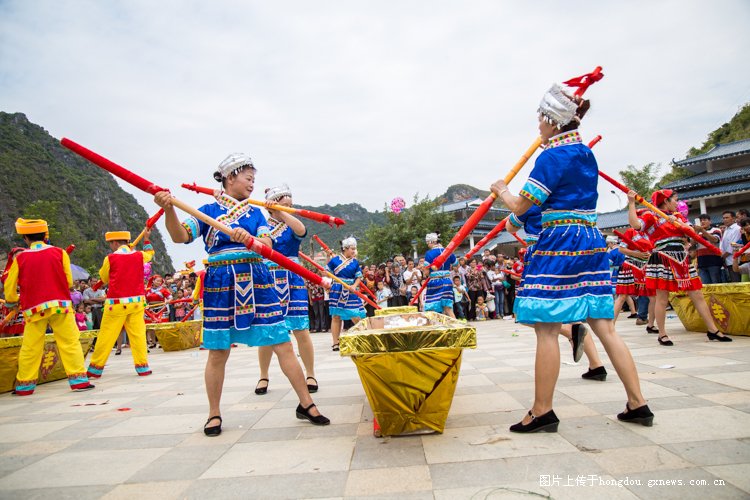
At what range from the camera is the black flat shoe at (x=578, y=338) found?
2.83m

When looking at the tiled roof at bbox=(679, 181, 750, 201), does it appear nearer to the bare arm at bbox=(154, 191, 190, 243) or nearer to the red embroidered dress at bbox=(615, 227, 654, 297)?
the red embroidered dress at bbox=(615, 227, 654, 297)

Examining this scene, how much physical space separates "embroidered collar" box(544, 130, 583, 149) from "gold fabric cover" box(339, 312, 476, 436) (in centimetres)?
130

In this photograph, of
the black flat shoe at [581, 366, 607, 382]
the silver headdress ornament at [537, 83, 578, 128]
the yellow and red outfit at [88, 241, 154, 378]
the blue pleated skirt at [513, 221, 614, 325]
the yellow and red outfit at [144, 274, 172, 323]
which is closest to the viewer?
the blue pleated skirt at [513, 221, 614, 325]

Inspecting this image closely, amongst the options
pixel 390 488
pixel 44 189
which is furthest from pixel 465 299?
pixel 44 189

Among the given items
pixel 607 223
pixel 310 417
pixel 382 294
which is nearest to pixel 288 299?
pixel 310 417

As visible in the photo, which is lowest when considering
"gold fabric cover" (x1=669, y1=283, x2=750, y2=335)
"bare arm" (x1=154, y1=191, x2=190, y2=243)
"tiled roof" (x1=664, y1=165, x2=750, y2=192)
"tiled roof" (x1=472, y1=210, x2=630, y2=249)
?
"gold fabric cover" (x1=669, y1=283, x2=750, y2=335)

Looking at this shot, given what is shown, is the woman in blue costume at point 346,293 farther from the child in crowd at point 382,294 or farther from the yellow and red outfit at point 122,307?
the child in crowd at point 382,294

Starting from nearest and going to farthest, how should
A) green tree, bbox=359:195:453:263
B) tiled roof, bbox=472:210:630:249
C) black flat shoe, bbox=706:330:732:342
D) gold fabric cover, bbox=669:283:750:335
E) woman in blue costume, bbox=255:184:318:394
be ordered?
woman in blue costume, bbox=255:184:318:394 → black flat shoe, bbox=706:330:732:342 → gold fabric cover, bbox=669:283:750:335 → green tree, bbox=359:195:453:263 → tiled roof, bbox=472:210:630:249

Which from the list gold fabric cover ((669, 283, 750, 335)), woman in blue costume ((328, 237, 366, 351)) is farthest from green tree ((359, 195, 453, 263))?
gold fabric cover ((669, 283, 750, 335))

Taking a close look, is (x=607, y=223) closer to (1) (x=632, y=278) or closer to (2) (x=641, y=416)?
(1) (x=632, y=278)

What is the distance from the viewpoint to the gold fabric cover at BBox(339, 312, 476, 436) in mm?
2357

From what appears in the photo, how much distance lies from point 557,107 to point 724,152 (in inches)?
1294

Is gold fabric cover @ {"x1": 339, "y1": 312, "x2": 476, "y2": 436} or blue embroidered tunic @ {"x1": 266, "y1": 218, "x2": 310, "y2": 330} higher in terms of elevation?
blue embroidered tunic @ {"x1": 266, "y1": 218, "x2": 310, "y2": 330}

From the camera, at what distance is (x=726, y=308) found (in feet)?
18.5
